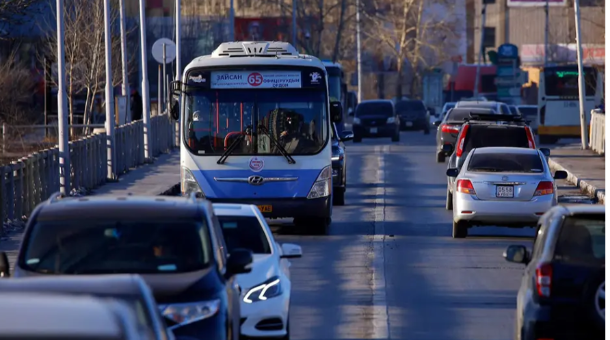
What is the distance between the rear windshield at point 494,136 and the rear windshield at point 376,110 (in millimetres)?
25294

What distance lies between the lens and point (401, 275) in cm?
1717

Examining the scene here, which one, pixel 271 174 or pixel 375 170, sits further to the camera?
pixel 375 170

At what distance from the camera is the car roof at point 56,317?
16.9 feet

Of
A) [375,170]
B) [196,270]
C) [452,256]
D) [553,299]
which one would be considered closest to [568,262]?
[553,299]

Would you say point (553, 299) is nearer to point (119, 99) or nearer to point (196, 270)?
point (196, 270)

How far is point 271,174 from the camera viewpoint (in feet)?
70.3

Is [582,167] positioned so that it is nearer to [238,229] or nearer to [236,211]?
[236,211]

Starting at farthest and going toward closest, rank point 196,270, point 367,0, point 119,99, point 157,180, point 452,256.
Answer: point 367,0 < point 119,99 < point 157,180 < point 452,256 < point 196,270

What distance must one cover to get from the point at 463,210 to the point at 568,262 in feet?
37.9

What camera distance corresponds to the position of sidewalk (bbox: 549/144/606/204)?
1198 inches

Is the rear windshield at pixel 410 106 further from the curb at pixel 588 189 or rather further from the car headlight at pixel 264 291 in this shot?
the car headlight at pixel 264 291

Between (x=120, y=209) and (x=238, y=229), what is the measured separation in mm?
2888

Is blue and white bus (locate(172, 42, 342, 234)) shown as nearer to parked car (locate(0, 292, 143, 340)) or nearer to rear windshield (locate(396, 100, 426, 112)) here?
parked car (locate(0, 292, 143, 340))

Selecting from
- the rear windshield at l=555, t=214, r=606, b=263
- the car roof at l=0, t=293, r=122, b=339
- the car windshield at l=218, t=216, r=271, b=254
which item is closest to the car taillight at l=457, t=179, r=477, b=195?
the car windshield at l=218, t=216, r=271, b=254
